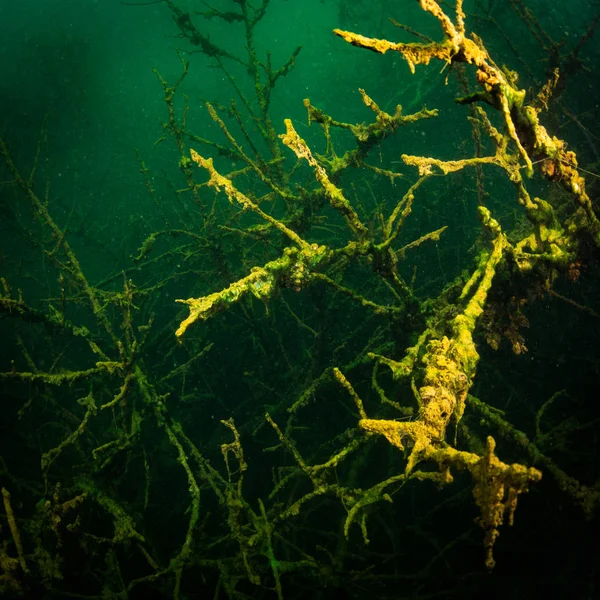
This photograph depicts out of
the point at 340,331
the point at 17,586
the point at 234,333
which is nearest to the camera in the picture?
the point at 17,586

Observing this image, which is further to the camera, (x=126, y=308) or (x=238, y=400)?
(x=238, y=400)

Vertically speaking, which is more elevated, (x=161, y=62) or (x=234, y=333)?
(x=161, y=62)

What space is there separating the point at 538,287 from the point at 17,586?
3845 mm

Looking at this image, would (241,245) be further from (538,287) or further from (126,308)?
(538,287)

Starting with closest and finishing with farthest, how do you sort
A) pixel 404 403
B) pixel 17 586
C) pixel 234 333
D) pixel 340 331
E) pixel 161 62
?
pixel 17 586 < pixel 404 403 < pixel 340 331 < pixel 234 333 < pixel 161 62

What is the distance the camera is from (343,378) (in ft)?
5.81

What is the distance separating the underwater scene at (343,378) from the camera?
6.48 feet

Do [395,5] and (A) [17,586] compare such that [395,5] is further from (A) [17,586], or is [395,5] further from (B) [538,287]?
(A) [17,586]

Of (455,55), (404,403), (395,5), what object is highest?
(395,5)

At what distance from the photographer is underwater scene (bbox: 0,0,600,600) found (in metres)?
1.98

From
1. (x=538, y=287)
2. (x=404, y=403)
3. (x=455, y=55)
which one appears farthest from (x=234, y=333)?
(x=455, y=55)

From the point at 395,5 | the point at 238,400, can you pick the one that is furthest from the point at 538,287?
the point at 395,5

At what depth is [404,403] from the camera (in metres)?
3.44

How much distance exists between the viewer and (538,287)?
2.33 meters
